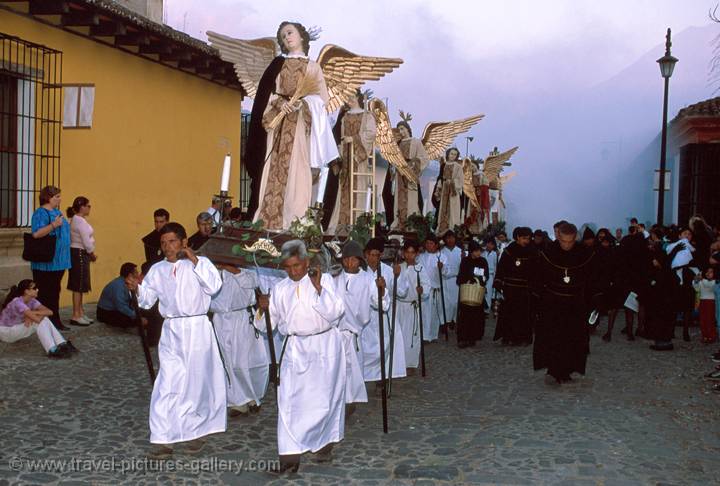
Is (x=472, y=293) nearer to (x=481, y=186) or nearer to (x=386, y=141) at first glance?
(x=386, y=141)

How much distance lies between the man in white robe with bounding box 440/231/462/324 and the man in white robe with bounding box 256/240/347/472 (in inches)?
303

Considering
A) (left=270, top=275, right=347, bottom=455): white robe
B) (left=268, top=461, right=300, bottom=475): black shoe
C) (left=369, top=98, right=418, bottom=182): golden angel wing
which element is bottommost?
(left=268, top=461, right=300, bottom=475): black shoe

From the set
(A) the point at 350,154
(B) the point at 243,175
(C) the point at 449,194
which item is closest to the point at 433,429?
(A) the point at 350,154

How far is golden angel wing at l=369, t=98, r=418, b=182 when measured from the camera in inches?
518

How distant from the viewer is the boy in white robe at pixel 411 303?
975cm

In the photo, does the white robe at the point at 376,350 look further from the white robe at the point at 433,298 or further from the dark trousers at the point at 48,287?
the dark trousers at the point at 48,287

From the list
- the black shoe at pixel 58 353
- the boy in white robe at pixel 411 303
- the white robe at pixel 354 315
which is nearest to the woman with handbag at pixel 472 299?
the boy in white robe at pixel 411 303

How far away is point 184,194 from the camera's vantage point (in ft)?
51.5

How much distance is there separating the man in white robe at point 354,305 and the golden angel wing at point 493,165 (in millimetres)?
17046

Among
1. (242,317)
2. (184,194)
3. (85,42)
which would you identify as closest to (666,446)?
(242,317)

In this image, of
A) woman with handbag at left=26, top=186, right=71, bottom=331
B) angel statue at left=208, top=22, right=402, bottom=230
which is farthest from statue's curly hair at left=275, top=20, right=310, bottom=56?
woman with handbag at left=26, top=186, right=71, bottom=331

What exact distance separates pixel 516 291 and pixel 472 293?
667mm

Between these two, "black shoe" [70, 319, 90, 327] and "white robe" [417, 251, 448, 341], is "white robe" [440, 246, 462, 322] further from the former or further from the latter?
"black shoe" [70, 319, 90, 327]

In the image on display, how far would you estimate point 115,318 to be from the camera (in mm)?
10930
